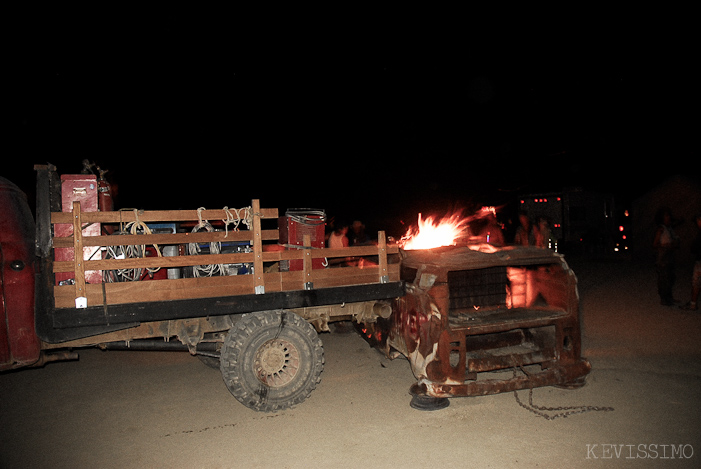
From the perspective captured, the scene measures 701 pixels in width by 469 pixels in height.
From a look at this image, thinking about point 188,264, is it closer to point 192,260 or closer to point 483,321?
point 192,260

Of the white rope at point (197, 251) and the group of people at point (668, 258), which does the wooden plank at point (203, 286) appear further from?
the group of people at point (668, 258)

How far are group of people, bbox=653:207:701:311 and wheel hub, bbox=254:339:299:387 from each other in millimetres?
8313

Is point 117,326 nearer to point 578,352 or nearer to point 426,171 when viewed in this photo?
point 578,352

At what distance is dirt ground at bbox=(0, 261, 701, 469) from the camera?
3689 millimetres

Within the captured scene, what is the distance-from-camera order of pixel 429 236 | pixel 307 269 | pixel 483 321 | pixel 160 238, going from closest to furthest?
pixel 160 238 → pixel 307 269 → pixel 483 321 → pixel 429 236

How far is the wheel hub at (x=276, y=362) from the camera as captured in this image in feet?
15.1

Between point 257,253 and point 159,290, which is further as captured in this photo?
point 257,253

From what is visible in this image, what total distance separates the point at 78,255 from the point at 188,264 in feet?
3.21

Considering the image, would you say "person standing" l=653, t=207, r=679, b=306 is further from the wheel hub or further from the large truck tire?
the wheel hub

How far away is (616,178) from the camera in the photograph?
990 inches

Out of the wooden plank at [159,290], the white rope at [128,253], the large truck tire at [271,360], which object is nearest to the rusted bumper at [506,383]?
the large truck tire at [271,360]

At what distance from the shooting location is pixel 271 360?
4.63 metres
